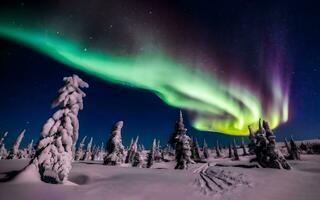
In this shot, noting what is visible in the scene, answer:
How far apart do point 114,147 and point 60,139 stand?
29.9m

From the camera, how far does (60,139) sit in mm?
16859

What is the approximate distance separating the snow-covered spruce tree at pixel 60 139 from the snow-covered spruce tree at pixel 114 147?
26.7 meters

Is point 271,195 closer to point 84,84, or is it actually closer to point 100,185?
point 100,185

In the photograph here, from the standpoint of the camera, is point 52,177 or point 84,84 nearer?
point 52,177

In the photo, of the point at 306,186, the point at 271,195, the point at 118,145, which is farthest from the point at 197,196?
the point at 118,145

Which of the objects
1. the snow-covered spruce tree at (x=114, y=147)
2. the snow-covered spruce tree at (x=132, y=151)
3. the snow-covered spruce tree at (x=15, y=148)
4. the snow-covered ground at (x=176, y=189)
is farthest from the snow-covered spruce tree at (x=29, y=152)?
the snow-covered ground at (x=176, y=189)

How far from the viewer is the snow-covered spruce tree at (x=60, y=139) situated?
15617 millimetres

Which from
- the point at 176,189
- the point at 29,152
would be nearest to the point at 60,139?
the point at 176,189

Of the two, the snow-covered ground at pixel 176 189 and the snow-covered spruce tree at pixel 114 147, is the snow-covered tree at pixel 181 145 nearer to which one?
the snow-covered spruce tree at pixel 114 147

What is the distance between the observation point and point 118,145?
4644 cm

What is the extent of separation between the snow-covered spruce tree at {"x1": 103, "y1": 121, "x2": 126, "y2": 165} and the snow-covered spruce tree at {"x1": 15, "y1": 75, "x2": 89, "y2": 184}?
2667cm

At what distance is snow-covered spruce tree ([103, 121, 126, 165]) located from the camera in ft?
143

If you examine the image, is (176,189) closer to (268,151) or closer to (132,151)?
(268,151)

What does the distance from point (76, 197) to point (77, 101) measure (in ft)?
28.8
